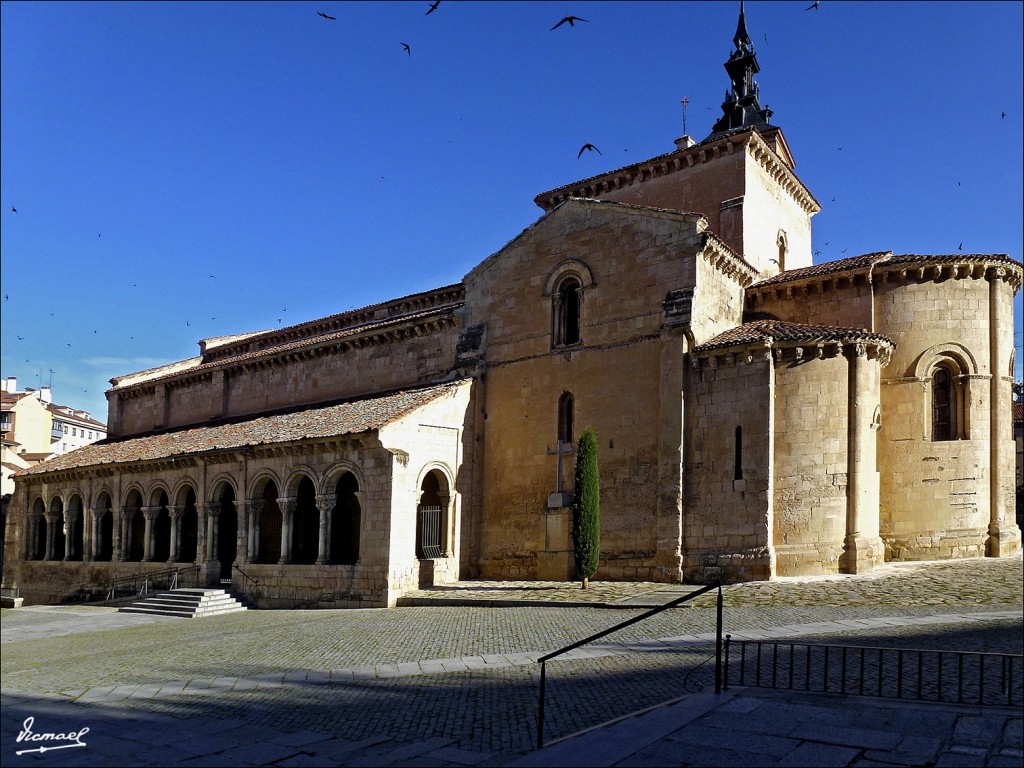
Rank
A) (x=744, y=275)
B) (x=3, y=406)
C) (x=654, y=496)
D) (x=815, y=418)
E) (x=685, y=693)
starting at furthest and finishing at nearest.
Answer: (x=3, y=406), (x=744, y=275), (x=654, y=496), (x=815, y=418), (x=685, y=693)

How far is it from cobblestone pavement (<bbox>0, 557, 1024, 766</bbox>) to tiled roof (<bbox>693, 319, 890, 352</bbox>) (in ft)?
17.9

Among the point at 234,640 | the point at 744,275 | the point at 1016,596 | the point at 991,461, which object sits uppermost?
the point at 744,275

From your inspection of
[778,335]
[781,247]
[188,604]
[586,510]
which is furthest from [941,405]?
[188,604]

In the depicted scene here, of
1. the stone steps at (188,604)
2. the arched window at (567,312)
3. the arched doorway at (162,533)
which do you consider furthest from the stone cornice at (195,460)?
the arched window at (567,312)

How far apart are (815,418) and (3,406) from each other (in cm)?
5498

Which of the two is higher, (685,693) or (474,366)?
(474,366)

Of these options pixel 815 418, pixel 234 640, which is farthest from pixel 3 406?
pixel 815 418

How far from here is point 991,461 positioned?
21594 mm

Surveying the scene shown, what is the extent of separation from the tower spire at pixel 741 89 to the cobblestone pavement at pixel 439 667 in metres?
20.9

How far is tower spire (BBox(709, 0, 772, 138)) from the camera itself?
34.6 metres

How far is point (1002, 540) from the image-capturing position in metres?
20.8

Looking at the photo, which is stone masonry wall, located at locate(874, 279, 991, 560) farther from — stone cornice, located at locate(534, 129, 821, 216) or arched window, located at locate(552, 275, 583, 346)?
arched window, located at locate(552, 275, 583, 346)

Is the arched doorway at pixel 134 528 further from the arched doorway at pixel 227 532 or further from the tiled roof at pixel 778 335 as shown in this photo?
the tiled roof at pixel 778 335

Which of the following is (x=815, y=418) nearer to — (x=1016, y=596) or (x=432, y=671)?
(x=1016, y=596)
